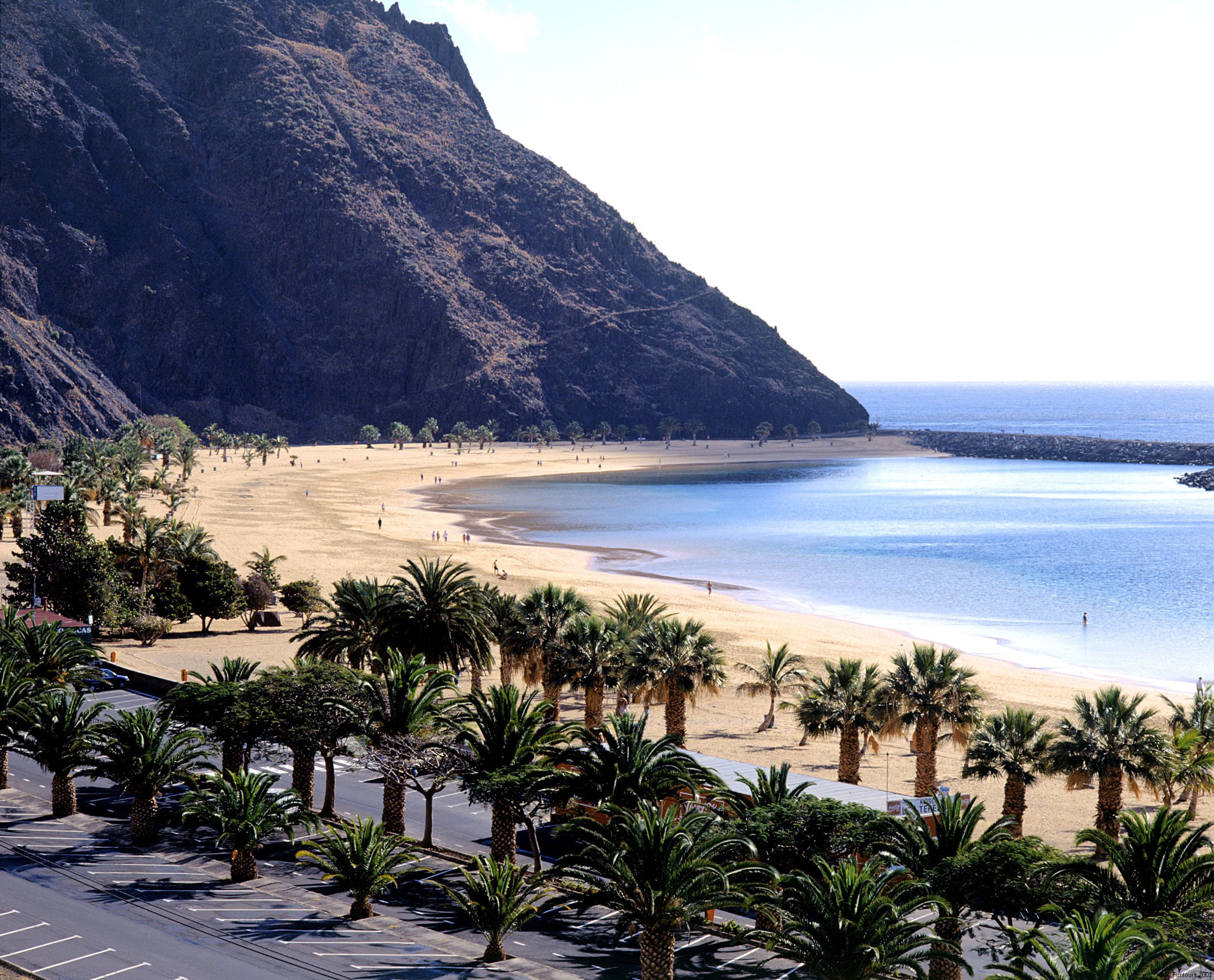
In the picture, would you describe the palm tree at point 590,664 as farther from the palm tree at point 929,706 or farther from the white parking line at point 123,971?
the white parking line at point 123,971

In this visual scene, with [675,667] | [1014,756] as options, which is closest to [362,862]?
[675,667]

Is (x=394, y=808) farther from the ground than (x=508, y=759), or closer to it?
closer to it

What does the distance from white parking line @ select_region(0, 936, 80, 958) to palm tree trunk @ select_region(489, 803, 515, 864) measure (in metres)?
9.63

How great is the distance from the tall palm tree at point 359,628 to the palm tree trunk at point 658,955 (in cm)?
1835

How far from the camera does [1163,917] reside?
19672mm

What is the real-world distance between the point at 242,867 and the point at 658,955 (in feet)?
39.5

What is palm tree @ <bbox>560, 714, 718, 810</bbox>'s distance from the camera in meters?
25.7

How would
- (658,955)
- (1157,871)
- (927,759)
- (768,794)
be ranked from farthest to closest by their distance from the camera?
1. (927,759)
2. (768,794)
3. (658,955)
4. (1157,871)

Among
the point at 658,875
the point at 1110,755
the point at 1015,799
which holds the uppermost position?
the point at 1110,755

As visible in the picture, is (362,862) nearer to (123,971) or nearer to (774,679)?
(123,971)

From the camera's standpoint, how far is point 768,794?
26.3 meters

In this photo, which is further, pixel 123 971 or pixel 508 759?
pixel 508 759

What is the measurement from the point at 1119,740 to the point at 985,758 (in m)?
3.43

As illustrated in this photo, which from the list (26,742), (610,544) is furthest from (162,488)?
(26,742)
